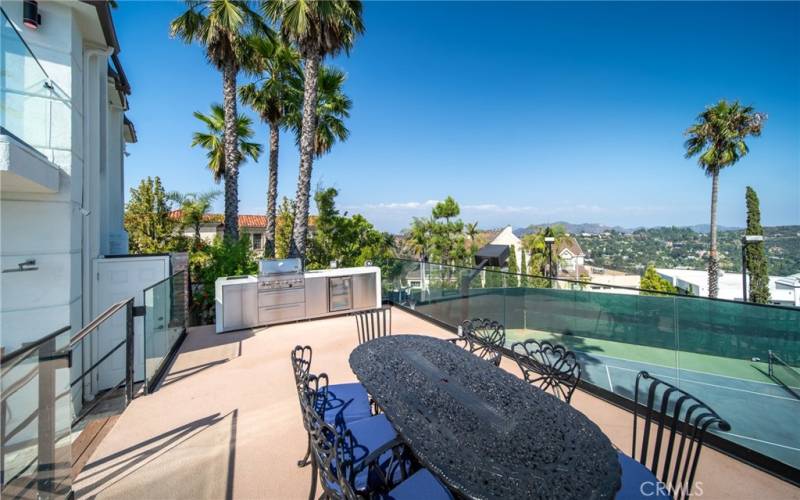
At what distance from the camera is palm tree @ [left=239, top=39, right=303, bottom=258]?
9.22m

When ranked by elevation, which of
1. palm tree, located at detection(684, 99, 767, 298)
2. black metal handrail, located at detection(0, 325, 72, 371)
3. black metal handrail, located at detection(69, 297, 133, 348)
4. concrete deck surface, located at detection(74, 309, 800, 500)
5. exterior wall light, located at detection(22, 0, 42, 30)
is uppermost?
palm tree, located at detection(684, 99, 767, 298)

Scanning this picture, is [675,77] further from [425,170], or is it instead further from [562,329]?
[562,329]

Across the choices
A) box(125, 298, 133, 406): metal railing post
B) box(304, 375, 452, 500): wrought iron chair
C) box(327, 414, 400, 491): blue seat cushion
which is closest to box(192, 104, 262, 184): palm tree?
box(125, 298, 133, 406): metal railing post

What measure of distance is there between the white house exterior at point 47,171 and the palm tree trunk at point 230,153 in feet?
12.4

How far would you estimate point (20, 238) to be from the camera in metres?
3.69

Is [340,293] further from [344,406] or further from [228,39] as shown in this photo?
[228,39]

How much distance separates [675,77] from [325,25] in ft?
65.0

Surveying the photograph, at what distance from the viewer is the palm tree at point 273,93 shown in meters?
9.22

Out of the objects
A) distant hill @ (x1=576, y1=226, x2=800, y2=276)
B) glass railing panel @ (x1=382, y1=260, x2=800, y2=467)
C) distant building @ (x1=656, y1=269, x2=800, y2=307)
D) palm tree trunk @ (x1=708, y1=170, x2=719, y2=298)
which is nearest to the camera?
glass railing panel @ (x1=382, y1=260, x2=800, y2=467)

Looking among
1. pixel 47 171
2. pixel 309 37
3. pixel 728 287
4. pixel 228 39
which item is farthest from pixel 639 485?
pixel 728 287

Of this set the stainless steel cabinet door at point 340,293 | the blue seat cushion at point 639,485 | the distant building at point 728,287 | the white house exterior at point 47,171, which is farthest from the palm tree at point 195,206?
the distant building at point 728,287

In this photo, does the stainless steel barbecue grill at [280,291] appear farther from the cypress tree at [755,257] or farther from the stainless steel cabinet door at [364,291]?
the cypress tree at [755,257]

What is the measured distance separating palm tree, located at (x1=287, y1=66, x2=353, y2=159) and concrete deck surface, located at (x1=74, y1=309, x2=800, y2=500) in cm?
750

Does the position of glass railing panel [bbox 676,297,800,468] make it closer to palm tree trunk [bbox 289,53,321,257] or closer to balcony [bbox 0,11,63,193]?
balcony [bbox 0,11,63,193]
